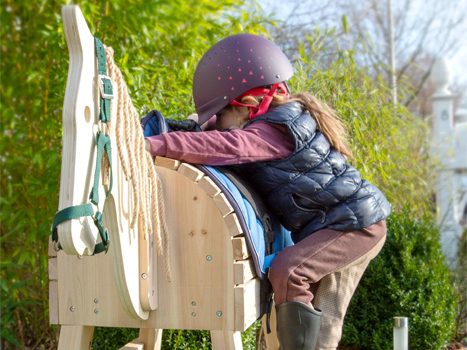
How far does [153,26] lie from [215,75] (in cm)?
157

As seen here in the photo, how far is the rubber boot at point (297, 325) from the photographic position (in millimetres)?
2102

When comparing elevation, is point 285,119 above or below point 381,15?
below

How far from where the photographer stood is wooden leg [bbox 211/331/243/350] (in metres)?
1.92

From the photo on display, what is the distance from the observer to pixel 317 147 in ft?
7.33

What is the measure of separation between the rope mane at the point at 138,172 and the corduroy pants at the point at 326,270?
39 cm

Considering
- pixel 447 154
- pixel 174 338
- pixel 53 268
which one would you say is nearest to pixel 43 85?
pixel 174 338

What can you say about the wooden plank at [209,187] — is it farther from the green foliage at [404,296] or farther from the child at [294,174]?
the green foliage at [404,296]

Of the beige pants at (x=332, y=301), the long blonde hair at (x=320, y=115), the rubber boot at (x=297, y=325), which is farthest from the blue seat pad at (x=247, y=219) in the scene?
the long blonde hair at (x=320, y=115)

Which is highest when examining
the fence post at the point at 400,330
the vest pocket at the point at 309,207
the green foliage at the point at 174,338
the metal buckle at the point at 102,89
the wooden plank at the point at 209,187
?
the metal buckle at the point at 102,89

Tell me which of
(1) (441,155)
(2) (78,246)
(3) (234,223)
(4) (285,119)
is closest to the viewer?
(2) (78,246)

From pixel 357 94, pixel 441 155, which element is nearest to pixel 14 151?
pixel 357 94

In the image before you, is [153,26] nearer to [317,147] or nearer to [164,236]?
[317,147]

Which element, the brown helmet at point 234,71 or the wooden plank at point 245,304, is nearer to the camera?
the wooden plank at point 245,304

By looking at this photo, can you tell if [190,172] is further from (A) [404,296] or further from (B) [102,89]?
(A) [404,296]
